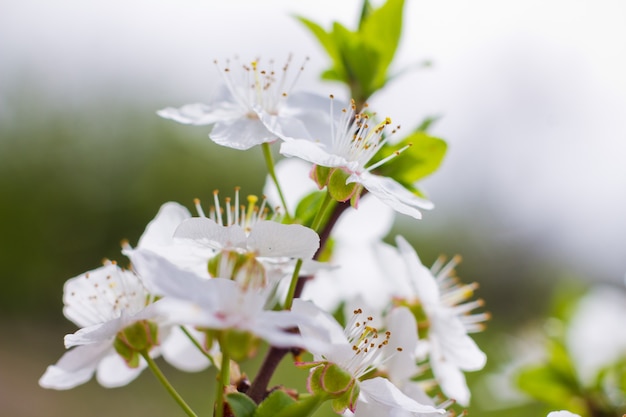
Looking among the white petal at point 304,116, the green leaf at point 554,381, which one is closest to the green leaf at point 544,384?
the green leaf at point 554,381

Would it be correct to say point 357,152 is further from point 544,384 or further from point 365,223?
point 544,384

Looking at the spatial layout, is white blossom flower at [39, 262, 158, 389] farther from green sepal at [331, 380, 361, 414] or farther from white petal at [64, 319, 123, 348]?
green sepal at [331, 380, 361, 414]

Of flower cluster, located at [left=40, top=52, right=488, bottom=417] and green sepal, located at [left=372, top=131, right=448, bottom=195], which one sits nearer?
flower cluster, located at [left=40, top=52, right=488, bottom=417]

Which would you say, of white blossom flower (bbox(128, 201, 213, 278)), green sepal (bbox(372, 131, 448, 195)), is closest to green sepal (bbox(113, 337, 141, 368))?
white blossom flower (bbox(128, 201, 213, 278))

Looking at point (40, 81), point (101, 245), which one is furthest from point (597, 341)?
point (40, 81)

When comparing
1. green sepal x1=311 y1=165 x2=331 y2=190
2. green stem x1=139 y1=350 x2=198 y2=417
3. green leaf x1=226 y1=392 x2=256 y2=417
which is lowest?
green stem x1=139 y1=350 x2=198 y2=417

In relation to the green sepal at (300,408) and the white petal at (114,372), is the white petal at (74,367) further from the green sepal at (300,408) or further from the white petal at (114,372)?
the green sepal at (300,408)

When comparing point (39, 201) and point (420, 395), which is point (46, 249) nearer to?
point (39, 201)
